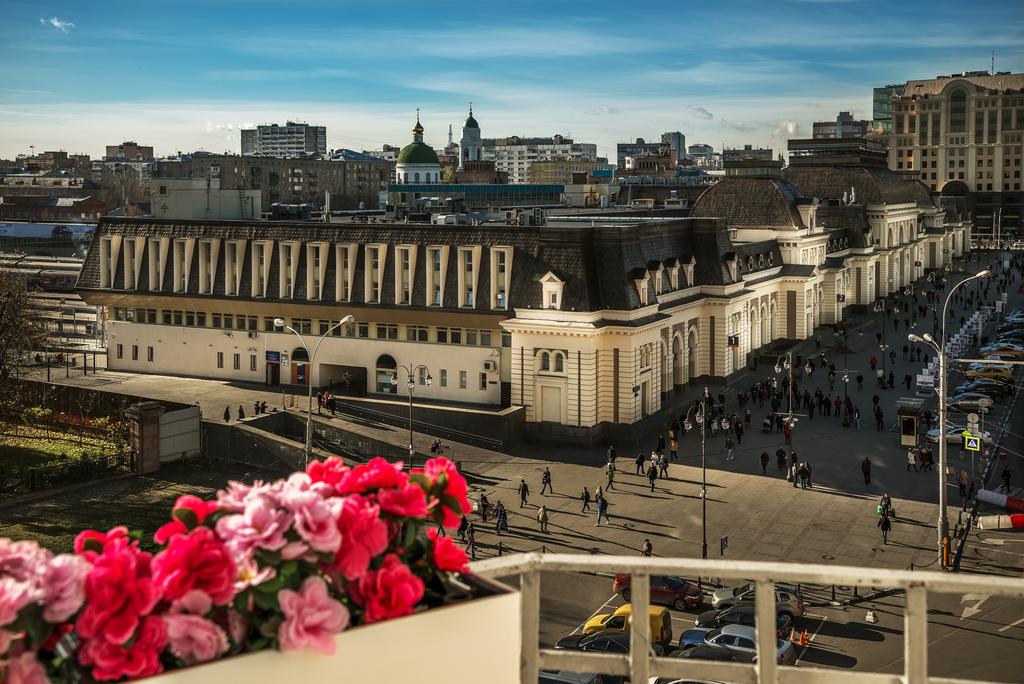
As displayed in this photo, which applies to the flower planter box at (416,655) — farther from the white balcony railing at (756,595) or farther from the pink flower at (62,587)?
the pink flower at (62,587)

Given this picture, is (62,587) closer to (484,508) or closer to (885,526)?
(484,508)

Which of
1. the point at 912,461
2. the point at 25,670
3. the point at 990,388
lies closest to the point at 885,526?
the point at 912,461

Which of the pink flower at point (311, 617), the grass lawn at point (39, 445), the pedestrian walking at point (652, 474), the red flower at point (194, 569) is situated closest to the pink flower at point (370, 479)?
the pink flower at point (311, 617)

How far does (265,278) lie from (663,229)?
82.3ft

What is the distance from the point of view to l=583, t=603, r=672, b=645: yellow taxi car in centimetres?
3441

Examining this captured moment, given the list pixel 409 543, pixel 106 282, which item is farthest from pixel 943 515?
pixel 106 282

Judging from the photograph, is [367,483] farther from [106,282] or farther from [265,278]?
[106,282]

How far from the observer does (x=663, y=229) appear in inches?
2933

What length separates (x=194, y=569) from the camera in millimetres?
7262

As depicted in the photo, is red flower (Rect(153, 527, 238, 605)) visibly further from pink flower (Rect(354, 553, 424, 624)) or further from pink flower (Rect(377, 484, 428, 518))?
pink flower (Rect(377, 484, 428, 518))

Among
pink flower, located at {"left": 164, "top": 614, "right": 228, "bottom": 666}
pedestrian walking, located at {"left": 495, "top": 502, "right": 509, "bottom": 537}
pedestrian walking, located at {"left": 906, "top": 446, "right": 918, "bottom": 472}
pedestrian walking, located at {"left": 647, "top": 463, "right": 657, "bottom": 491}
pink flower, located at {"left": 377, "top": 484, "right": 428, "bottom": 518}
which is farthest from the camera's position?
pedestrian walking, located at {"left": 906, "top": 446, "right": 918, "bottom": 472}

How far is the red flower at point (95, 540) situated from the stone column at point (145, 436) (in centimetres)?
5522

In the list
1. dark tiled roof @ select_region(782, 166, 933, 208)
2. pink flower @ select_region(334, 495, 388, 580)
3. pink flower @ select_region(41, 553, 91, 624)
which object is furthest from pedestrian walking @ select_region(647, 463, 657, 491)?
dark tiled roof @ select_region(782, 166, 933, 208)

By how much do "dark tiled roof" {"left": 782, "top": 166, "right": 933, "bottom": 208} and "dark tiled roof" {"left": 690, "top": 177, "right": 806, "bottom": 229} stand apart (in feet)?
110
